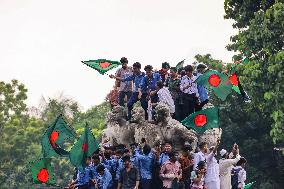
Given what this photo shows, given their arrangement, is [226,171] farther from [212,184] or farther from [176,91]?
[176,91]

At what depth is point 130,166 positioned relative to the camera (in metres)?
14.5

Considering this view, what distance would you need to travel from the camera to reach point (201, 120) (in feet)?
54.2

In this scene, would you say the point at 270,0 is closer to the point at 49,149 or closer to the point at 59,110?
the point at 49,149

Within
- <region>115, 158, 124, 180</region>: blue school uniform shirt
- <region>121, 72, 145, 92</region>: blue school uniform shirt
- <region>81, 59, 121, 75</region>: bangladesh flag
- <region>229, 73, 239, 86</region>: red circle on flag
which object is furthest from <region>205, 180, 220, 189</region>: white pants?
Answer: <region>81, 59, 121, 75</region>: bangladesh flag

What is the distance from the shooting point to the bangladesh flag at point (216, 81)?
56.7 feet

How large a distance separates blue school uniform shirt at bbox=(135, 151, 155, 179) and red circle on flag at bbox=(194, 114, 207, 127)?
240 centimetres

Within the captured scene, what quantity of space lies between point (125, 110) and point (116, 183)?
4361 millimetres

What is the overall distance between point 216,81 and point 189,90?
0.87m

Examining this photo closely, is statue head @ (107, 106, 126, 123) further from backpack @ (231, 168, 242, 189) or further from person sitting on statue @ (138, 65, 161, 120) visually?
backpack @ (231, 168, 242, 189)

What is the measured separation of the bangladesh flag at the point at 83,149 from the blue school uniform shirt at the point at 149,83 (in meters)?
2.45

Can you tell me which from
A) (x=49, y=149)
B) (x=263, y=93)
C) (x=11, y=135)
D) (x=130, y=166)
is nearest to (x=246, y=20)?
(x=263, y=93)

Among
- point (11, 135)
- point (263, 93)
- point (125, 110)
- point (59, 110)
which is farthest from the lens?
point (59, 110)

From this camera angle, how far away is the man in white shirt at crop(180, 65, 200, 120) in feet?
56.5

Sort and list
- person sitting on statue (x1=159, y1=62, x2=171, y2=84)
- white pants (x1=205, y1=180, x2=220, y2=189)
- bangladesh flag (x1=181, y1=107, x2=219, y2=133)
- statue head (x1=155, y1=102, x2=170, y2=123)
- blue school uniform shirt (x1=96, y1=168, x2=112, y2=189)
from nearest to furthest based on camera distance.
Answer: white pants (x1=205, y1=180, x2=220, y2=189)
blue school uniform shirt (x1=96, y1=168, x2=112, y2=189)
bangladesh flag (x1=181, y1=107, x2=219, y2=133)
statue head (x1=155, y1=102, x2=170, y2=123)
person sitting on statue (x1=159, y1=62, x2=171, y2=84)
